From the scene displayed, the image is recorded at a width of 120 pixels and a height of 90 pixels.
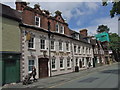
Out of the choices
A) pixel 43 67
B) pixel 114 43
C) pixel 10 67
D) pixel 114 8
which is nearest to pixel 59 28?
pixel 43 67

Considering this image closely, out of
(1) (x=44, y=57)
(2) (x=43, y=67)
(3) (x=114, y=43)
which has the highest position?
(3) (x=114, y=43)

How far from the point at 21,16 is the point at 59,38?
316 inches

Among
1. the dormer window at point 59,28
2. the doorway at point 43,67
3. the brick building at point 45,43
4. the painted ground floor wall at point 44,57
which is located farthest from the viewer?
the dormer window at point 59,28

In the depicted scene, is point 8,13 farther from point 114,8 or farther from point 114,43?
point 114,43

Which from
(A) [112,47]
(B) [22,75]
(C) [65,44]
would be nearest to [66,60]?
(C) [65,44]

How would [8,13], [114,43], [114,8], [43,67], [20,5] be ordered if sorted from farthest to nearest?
[114,43] → [43,67] → [20,5] → [114,8] → [8,13]

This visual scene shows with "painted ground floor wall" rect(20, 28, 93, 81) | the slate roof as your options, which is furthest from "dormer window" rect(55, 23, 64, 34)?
the slate roof

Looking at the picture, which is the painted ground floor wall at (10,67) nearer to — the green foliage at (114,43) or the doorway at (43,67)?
the doorway at (43,67)

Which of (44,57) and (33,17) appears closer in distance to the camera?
(33,17)

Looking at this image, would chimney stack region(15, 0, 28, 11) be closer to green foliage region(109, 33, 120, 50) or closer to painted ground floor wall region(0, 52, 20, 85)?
painted ground floor wall region(0, 52, 20, 85)

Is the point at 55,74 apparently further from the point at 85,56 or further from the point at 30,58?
the point at 85,56

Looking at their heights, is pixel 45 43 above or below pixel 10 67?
above

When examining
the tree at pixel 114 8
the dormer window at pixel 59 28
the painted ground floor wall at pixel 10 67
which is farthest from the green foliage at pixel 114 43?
the painted ground floor wall at pixel 10 67

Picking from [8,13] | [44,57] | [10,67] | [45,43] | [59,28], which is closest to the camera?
[10,67]
